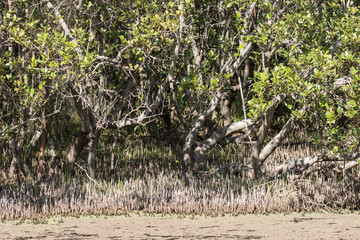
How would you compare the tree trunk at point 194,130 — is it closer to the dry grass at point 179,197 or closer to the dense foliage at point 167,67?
the dense foliage at point 167,67

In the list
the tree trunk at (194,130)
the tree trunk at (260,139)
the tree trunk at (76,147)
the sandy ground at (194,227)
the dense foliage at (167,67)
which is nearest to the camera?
the sandy ground at (194,227)

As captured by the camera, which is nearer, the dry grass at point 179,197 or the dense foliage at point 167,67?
the dense foliage at point 167,67

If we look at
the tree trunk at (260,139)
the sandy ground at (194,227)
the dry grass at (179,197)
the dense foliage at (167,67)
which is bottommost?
the sandy ground at (194,227)

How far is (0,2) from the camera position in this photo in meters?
7.54

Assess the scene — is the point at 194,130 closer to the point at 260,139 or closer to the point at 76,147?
the point at 260,139

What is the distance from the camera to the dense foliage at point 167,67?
6328mm

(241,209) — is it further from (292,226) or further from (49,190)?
(49,190)

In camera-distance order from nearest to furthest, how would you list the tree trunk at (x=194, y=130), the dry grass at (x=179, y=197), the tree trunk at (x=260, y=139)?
1. the dry grass at (x=179, y=197)
2. the tree trunk at (x=260, y=139)
3. the tree trunk at (x=194, y=130)

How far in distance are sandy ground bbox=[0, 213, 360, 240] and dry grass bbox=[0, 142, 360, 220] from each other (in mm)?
204

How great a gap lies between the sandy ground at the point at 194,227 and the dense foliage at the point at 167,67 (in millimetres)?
922

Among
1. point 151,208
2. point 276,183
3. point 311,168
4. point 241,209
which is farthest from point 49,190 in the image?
point 311,168

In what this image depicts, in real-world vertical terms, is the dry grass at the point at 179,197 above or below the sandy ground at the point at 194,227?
above

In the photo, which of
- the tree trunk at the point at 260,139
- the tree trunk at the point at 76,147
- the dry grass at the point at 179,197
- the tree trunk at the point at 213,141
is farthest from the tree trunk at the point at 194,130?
the tree trunk at the point at 76,147

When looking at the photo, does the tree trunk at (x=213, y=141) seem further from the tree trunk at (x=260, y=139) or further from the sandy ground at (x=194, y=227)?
the sandy ground at (x=194, y=227)
